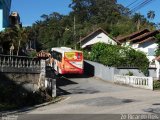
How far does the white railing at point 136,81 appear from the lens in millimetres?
31506

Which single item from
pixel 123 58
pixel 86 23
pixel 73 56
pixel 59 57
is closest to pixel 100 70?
pixel 123 58

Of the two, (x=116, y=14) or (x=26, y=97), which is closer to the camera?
(x=26, y=97)

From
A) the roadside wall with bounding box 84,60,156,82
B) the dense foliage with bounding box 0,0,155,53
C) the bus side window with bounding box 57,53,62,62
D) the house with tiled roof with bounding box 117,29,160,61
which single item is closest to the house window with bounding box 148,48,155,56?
the house with tiled roof with bounding box 117,29,160,61

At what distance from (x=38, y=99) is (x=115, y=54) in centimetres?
2173

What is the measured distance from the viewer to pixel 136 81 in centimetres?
3350

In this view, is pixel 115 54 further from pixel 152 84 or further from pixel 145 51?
pixel 152 84

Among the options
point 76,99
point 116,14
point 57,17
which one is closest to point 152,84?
point 76,99

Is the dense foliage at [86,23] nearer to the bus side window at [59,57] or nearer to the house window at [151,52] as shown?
the house window at [151,52]

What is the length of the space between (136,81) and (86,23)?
72.5 meters

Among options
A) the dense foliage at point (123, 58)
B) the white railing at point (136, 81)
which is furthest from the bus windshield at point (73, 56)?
the white railing at point (136, 81)

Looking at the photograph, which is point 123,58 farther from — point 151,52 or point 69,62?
point 151,52

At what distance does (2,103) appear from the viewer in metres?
20.0

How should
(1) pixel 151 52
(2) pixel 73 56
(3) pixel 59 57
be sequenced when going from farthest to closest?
(1) pixel 151 52 → (3) pixel 59 57 → (2) pixel 73 56

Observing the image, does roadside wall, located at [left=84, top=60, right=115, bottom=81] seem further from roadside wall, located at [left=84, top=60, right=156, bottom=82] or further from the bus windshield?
the bus windshield
